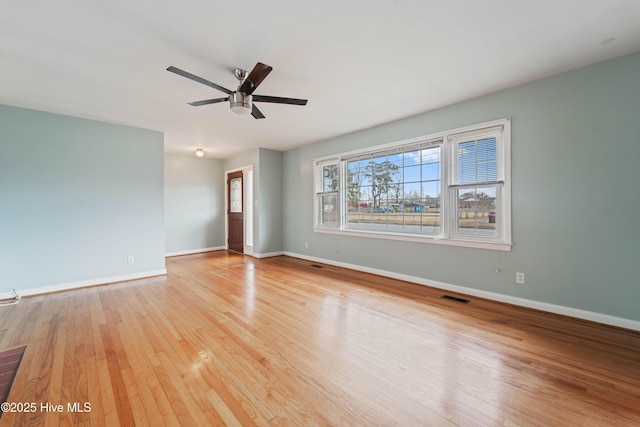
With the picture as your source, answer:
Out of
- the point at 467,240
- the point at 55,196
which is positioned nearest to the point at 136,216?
the point at 55,196

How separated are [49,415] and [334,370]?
1722 millimetres

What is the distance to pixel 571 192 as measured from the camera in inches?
110

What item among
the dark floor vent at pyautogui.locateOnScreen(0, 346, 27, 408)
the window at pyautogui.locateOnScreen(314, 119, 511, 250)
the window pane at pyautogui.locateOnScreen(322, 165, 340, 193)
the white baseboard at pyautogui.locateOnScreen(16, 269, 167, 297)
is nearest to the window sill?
the window at pyautogui.locateOnScreen(314, 119, 511, 250)

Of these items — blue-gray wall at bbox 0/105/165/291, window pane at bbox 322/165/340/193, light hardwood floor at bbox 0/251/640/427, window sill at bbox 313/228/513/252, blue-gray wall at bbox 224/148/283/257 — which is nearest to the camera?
light hardwood floor at bbox 0/251/640/427

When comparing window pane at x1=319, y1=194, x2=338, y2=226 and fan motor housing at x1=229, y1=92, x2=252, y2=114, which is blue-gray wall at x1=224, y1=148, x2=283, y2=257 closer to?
window pane at x1=319, y1=194, x2=338, y2=226

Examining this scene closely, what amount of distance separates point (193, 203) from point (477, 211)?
645 cm

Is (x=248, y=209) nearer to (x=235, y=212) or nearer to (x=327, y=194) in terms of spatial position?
(x=235, y=212)

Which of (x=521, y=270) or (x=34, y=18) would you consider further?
(x=521, y=270)

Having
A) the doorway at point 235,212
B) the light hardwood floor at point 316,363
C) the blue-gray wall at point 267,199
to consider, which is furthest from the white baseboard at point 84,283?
the doorway at point 235,212

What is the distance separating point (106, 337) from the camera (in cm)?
245

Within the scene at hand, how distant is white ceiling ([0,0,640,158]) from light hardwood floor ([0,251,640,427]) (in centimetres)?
258

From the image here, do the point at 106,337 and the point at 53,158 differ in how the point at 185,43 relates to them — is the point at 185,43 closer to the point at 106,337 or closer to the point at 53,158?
the point at 106,337

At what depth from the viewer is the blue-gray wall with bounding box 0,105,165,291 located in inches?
141

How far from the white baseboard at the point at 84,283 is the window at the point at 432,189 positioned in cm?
335
